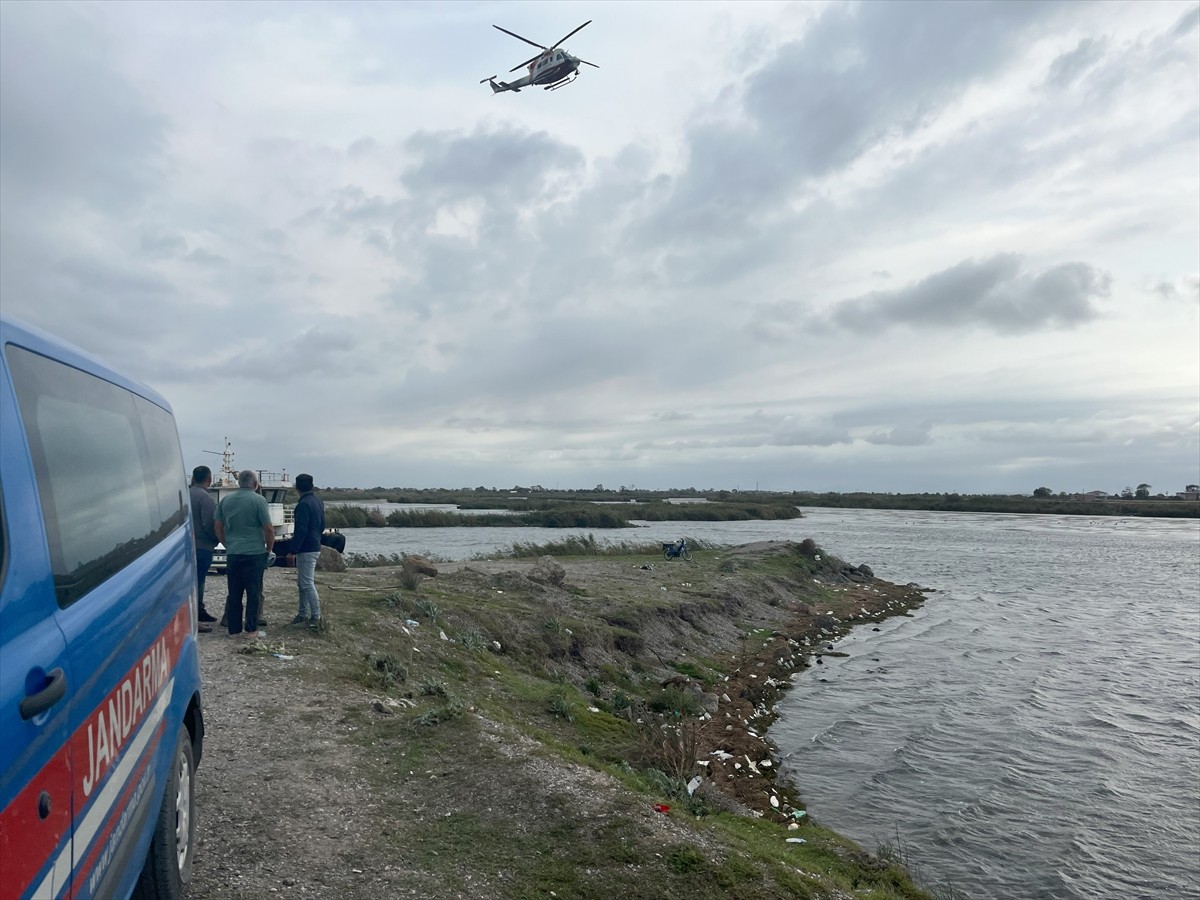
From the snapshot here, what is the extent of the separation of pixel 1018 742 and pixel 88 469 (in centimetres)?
1503

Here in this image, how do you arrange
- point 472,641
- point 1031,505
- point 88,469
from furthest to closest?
1. point 1031,505
2. point 472,641
3. point 88,469

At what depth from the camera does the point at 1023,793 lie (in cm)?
1186

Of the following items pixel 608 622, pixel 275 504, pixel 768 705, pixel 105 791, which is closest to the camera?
pixel 105 791

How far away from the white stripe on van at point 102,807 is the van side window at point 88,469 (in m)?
0.68

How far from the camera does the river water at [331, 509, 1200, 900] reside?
384 inches

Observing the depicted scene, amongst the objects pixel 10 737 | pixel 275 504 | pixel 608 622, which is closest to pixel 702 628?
pixel 608 622

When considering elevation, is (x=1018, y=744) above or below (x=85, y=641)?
below

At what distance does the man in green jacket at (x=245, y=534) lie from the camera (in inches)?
391

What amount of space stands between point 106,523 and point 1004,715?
647 inches

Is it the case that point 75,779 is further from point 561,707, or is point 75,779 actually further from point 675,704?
point 675,704

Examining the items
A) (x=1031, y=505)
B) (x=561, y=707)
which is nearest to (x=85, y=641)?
(x=561, y=707)

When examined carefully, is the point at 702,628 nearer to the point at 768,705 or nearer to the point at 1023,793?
the point at 768,705

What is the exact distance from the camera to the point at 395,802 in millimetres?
6594

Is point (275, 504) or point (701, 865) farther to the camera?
point (275, 504)
